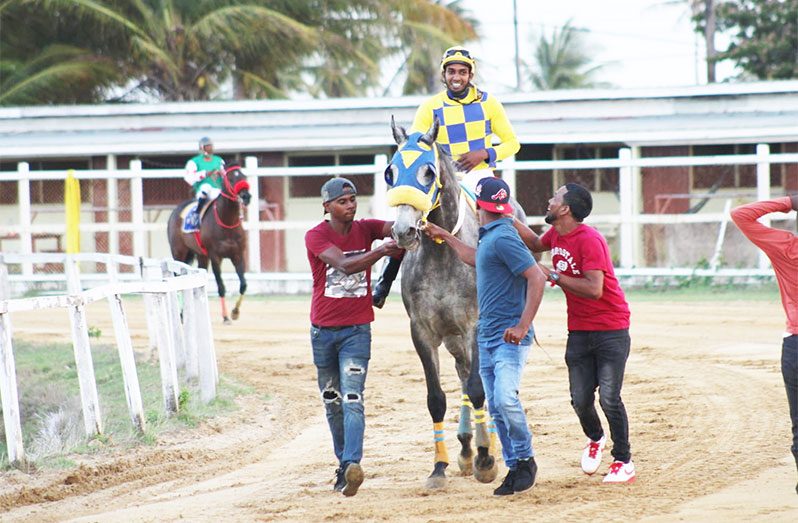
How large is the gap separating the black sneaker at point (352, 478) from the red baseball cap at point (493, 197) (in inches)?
68.1

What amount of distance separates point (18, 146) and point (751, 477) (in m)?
21.3

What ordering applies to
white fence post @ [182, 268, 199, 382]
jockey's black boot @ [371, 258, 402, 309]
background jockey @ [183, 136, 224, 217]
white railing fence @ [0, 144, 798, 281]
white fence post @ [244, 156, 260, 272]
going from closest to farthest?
jockey's black boot @ [371, 258, 402, 309]
white fence post @ [182, 268, 199, 382]
background jockey @ [183, 136, 224, 217]
white railing fence @ [0, 144, 798, 281]
white fence post @ [244, 156, 260, 272]

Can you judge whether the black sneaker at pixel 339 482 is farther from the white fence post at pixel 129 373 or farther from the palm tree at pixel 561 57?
the palm tree at pixel 561 57

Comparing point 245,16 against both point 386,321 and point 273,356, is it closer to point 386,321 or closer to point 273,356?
point 386,321

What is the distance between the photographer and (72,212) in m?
22.7

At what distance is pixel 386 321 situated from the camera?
17531 mm

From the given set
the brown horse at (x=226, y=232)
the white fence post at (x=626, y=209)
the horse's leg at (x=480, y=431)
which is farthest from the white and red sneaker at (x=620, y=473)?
the white fence post at (x=626, y=209)

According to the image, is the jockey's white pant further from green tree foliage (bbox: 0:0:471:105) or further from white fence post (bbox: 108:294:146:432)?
green tree foliage (bbox: 0:0:471:105)

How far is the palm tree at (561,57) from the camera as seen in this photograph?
51.3 metres

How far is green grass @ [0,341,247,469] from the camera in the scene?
900 cm

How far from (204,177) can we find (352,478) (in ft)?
37.7

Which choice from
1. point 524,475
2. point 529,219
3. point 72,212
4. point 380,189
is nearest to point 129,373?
point 524,475

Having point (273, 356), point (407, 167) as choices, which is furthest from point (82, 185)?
point (407, 167)

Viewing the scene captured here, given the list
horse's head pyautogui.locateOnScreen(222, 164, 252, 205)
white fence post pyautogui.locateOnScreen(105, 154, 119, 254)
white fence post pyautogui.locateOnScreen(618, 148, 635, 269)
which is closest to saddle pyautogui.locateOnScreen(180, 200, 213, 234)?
horse's head pyautogui.locateOnScreen(222, 164, 252, 205)
